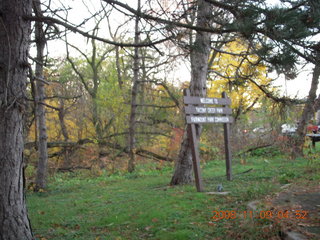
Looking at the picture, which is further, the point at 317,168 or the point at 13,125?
the point at 317,168

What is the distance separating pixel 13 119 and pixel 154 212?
298 cm

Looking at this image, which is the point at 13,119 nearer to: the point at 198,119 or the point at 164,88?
the point at 198,119

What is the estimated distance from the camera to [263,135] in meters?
17.4

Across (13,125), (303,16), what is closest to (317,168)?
(303,16)

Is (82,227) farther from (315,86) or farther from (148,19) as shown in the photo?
(315,86)

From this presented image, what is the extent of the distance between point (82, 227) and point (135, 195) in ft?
8.00

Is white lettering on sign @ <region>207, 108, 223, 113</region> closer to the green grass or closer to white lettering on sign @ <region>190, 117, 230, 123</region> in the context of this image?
white lettering on sign @ <region>190, 117, 230, 123</region>

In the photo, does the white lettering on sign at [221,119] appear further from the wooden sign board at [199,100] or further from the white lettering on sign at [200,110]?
the white lettering on sign at [200,110]

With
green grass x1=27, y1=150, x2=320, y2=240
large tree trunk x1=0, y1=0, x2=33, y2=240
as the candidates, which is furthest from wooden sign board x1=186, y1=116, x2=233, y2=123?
large tree trunk x1=0, y1=0, x2=33, y2=240

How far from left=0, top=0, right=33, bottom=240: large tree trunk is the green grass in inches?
42.5

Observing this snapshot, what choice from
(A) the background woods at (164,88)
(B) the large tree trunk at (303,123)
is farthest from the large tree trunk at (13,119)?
(B) the large tree trunk at (303,123)

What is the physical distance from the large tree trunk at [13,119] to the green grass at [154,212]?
1.08 m

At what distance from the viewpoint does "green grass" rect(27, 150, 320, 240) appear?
4875 millimetres

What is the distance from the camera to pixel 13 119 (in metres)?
4.59
